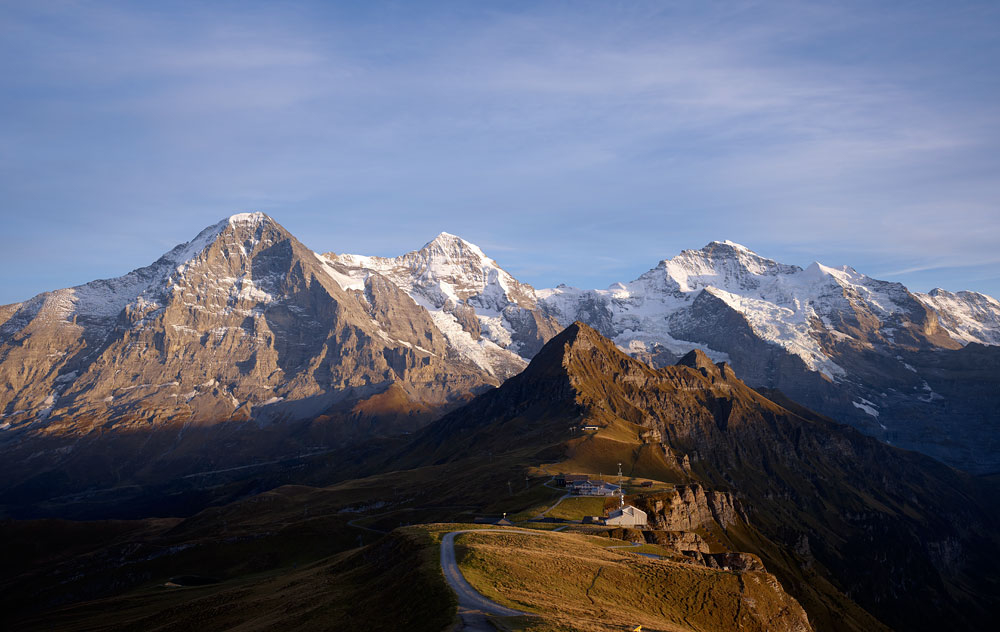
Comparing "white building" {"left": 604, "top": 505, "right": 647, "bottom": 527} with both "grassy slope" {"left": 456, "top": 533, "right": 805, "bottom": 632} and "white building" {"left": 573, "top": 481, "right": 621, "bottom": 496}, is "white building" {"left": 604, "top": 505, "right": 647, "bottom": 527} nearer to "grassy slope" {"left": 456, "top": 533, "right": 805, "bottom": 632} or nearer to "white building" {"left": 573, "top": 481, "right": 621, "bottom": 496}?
"white building" {"left": 573, "top": 481, "right": 621, "bottom": 496}

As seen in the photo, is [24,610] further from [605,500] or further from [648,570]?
[648,570]

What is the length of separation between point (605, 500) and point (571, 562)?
251 ft

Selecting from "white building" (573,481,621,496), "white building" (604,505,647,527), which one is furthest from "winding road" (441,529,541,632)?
"white building" (573,481,621,496)

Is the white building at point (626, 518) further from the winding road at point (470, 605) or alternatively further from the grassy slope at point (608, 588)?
the winding road at point (470, 605)

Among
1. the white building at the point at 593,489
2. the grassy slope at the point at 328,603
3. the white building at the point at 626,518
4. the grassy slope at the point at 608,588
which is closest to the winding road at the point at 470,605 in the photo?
the grassy slope at the point at 328,603

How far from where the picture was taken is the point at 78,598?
588 feet

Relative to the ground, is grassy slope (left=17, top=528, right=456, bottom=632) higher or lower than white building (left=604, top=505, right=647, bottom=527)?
higher

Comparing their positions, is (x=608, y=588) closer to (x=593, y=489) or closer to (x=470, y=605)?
(x=470, y=605)

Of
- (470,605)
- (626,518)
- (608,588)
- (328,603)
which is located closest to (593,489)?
(626,518)

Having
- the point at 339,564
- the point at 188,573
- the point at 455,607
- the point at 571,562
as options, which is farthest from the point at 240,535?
the point at 455,607

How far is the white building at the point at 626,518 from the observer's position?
5536 inches

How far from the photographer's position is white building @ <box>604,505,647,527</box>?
140625mm

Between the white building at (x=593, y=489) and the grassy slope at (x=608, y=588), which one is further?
the white building at (x=593, y=489)

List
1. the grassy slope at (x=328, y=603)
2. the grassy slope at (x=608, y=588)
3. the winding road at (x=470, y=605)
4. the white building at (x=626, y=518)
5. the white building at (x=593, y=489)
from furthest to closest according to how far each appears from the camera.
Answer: the white building at (x=593, y=489), the white building at (x=626, y=518), the grassy slope at (x=608, y=588), the grassy slope at (x=328, y=603), the winding road at (x=470, y=605)
